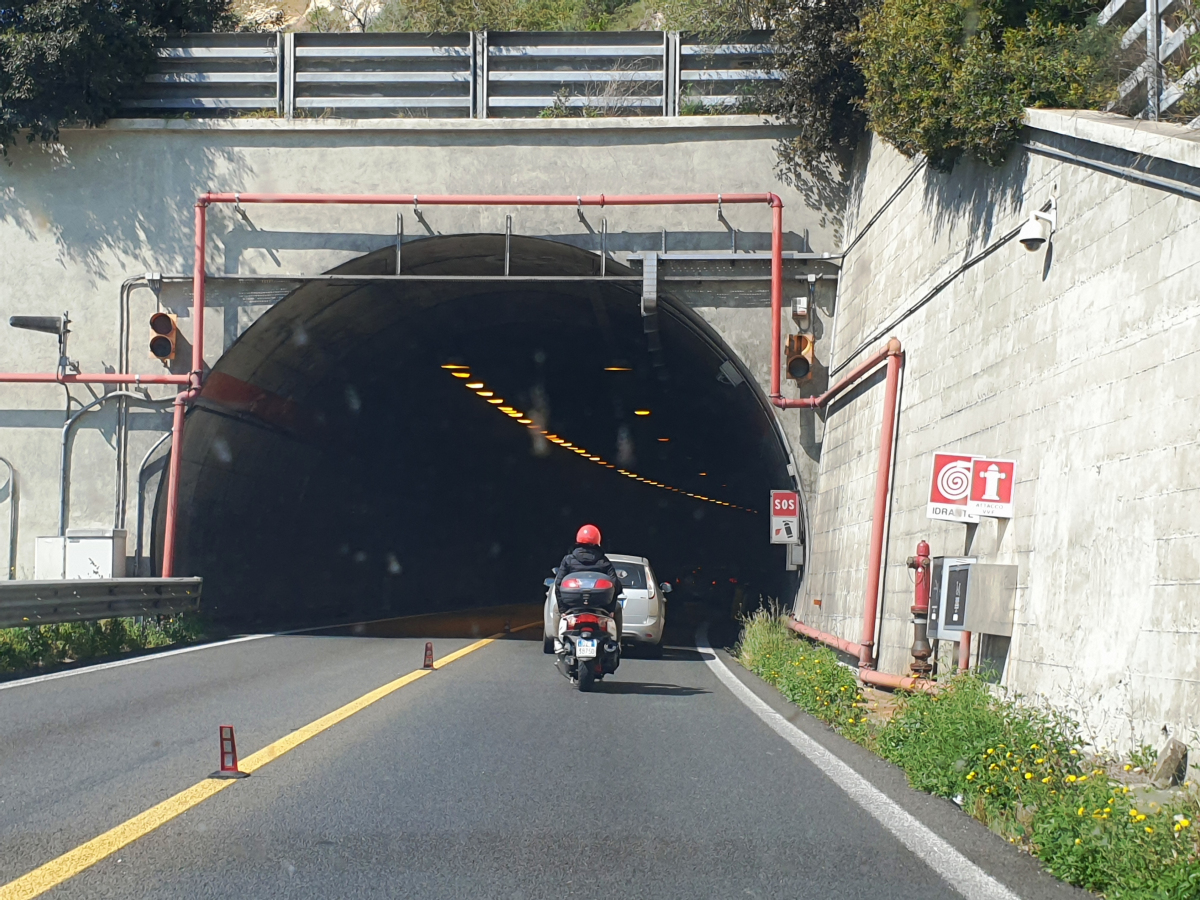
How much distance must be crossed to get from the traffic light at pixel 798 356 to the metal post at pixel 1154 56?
10285mm

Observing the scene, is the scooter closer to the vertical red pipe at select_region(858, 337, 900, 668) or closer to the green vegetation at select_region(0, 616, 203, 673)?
the vertical red pipe at select_region(858, 337, 900, 668)

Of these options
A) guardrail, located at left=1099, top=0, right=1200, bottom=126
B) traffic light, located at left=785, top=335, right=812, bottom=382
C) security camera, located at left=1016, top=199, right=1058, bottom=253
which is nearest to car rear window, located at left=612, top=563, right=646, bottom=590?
traffic light, located at left=785, top=335, right=812, bottom=382

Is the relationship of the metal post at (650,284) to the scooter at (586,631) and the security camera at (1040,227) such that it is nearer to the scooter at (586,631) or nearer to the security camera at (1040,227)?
the scooter at (586,631)

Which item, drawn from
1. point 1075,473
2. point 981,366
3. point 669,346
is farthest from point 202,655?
point 669,346

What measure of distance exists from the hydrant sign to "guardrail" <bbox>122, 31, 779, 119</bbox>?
11545 millimetres

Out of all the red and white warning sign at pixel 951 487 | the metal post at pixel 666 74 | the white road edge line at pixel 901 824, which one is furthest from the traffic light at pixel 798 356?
the white road edge line at pixel 901 824

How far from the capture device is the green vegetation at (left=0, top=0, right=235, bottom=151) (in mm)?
20281

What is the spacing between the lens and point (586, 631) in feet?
45.0

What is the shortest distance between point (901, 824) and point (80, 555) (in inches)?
636

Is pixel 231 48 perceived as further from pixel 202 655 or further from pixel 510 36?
pixel 202 655

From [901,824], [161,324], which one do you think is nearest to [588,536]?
[901,824]

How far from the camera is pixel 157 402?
21.1m

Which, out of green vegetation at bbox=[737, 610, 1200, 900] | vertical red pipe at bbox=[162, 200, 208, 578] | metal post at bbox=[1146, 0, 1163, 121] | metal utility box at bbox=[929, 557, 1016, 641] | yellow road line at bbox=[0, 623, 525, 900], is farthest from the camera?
vertical red pipe at bbox=[162, 200, 208, 578]

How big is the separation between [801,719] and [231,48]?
15.6 meters
